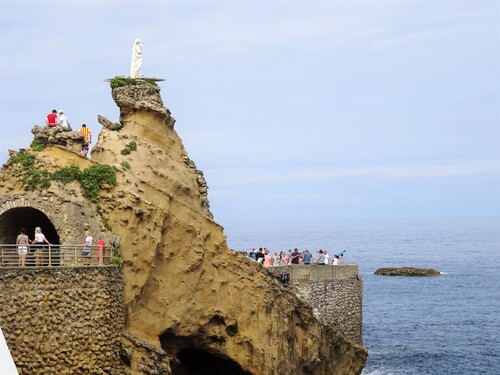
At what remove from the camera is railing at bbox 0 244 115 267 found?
37.2 m

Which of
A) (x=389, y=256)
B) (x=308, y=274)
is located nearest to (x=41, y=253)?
(x=308, y=274)

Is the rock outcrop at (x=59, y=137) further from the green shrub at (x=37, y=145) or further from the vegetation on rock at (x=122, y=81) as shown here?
the vegetation on rock at (x=122, y=81)

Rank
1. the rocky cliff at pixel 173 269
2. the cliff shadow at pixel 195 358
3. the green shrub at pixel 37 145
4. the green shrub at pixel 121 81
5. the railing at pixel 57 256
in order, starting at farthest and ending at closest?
the green shrub at pixel 121 81 → the cliff shadow at pixel 195 358 → the green shrub at pixel 37 145 → the rocky cliff at pixel 173 269 → the railing at pixel 57 256

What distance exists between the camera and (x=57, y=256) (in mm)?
38281

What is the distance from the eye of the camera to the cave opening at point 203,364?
4514 cm

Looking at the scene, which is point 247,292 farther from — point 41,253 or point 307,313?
point 41,253

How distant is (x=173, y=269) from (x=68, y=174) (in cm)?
519

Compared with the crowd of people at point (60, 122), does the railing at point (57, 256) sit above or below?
below

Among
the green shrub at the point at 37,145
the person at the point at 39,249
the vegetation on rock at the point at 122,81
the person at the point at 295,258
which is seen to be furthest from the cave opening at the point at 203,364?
the person at the point at 295,258

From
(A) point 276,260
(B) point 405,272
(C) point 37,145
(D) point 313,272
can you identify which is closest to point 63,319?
(C) point 37,145

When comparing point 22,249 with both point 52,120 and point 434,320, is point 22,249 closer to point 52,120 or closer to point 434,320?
point 52,120

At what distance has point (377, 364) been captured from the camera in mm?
67938

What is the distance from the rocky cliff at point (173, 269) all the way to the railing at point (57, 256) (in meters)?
1.17

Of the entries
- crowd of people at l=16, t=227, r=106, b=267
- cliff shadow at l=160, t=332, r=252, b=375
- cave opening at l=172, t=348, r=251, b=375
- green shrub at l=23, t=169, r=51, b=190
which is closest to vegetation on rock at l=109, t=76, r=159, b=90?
green shrub at l=23, t=169, r=51, b=190
